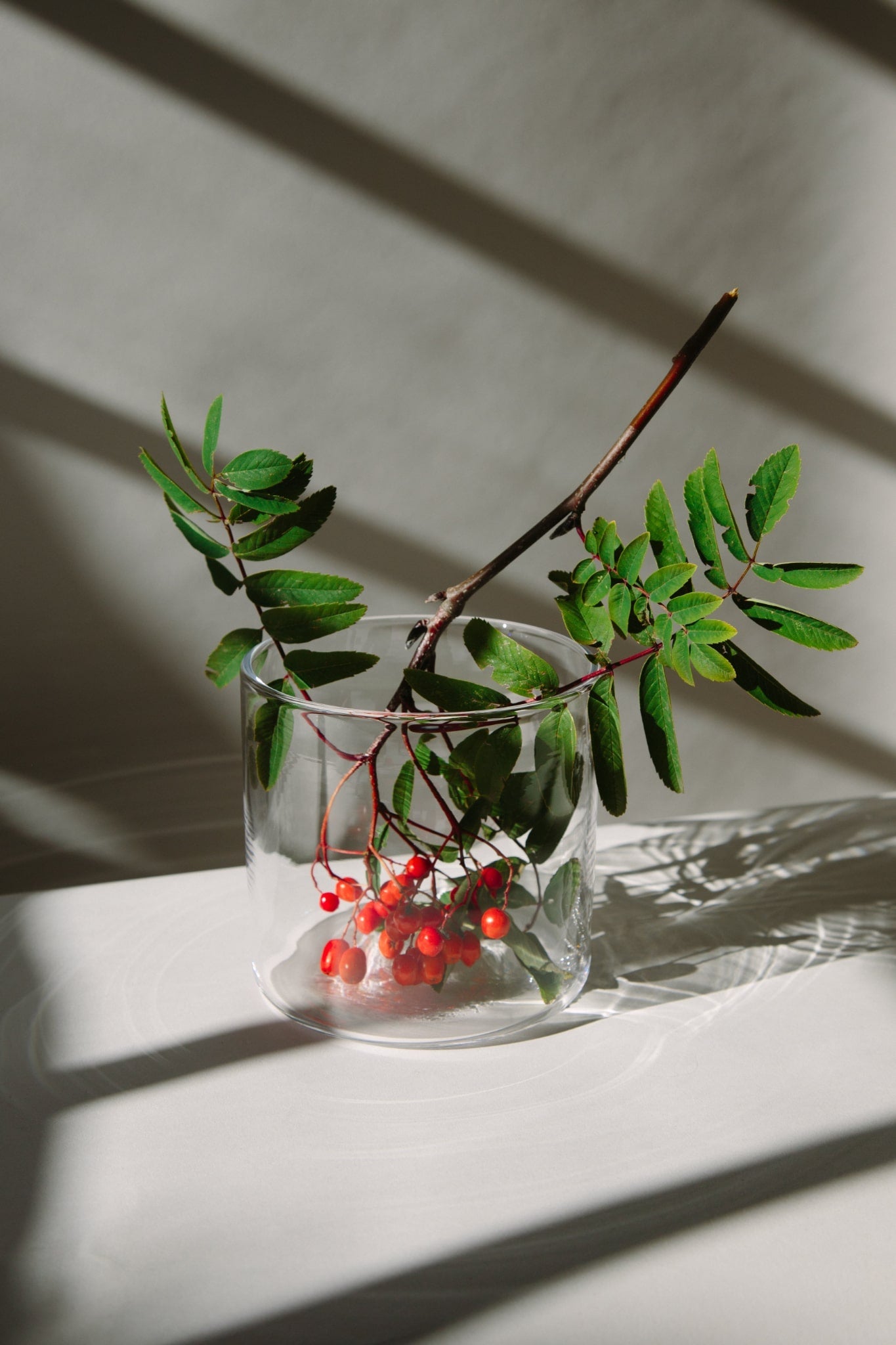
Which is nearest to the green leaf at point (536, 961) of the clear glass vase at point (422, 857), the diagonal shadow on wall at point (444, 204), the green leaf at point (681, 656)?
the clear glass vase at point (422, 857)

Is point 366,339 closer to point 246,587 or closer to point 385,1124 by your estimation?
point 246,587

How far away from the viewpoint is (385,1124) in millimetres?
728

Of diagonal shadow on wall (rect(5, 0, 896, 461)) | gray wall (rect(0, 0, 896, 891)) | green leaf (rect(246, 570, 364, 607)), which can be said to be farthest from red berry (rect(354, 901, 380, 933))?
diagonal shadow on wall (rect(5, 0, 896, 461))

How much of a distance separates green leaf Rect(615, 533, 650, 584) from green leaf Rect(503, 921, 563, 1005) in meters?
0.25

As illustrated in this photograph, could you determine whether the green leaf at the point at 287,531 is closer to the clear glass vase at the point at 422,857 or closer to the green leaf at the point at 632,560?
the clear glass vase at the point at 422,857

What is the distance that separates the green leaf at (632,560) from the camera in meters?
0.76

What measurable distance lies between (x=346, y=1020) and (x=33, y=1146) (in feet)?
0.69

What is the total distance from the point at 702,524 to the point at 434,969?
349 millimetres

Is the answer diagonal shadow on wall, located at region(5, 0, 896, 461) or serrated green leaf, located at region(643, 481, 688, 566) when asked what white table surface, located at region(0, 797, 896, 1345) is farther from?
diagonal shadow on wall, located at region(5, 0, 896, 461)

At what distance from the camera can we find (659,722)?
764mm

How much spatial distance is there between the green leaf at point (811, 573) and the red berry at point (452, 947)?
1.04 feet

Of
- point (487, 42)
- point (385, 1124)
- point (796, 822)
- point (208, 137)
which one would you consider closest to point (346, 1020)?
point (385, 1124)

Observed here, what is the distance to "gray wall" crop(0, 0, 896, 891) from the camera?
40.2 inches

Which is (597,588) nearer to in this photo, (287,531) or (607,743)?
(607,743)
